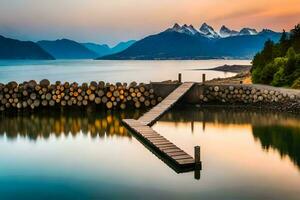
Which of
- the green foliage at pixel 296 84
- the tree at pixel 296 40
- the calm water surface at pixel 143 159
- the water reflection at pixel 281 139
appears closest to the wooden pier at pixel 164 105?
the calm water surface at pixel 143 159

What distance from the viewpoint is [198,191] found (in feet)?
37.8

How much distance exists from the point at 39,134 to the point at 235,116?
9.80 metres

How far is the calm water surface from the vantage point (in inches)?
458

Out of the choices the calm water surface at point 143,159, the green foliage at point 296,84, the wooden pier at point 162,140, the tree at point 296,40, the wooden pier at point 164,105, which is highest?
the tree at point 296,40

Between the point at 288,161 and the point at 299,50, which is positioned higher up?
the point at 299,50

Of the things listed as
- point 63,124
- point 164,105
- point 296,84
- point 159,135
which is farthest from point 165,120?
point 296,84

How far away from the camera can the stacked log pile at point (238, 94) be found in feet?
87.2

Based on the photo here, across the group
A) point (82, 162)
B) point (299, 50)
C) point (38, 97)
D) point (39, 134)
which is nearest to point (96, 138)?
point (39, 134)

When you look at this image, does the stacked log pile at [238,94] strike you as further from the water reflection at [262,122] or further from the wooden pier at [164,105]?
the water reflection at [262,122]

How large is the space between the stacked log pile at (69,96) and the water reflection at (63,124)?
1.02m

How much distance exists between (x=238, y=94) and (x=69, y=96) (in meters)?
9.78

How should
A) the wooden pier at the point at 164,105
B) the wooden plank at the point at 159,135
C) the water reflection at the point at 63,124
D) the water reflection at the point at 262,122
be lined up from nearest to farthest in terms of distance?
the wooden plank at the point at 159,135, the water reflection at the point at 262,122, the water reflection at the point at 63,124, the wooden pier at the point at 164,105

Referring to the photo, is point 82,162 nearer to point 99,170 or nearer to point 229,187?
point 99,170

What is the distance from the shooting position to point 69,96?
91.0 feet
